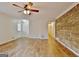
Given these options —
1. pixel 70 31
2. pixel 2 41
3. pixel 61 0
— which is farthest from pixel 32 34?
pixel 70 31

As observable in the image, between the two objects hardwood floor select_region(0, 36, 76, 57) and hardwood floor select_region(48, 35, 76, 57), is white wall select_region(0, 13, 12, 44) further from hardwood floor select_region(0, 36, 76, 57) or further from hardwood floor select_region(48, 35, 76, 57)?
hardwood floor select_region(48, 35, 76, 57)

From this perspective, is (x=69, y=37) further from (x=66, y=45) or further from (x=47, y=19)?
(x=47, y=19)

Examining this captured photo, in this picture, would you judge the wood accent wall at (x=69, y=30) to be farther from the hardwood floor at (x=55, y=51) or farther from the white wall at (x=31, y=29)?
the white wall at (x=31, y=29)

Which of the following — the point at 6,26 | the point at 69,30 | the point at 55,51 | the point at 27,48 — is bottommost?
the point at 55,51

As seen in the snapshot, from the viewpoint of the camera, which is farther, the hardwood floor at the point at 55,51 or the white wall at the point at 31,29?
the hardwood floor at the point at 55,51

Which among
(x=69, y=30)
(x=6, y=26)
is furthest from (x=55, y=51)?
(x=6, y=26)

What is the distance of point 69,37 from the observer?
440 centimetres

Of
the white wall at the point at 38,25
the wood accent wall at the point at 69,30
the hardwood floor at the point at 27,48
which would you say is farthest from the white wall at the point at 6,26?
the wood accent wall at the point at 69,30

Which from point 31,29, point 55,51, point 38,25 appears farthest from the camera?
point 55,51

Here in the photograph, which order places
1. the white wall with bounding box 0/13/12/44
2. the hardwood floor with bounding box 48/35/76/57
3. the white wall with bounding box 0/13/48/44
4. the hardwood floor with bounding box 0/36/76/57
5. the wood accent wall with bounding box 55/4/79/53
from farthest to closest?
the wood accent wall with bounding box 55/4/79/53, the hardwood floor with bounding box 48/35/76/57, the white wall with bounding box 0/13/12/44, the white wall with bounding box 0/13/48/44, the hardwood floor with bounding box 0/36/76/57

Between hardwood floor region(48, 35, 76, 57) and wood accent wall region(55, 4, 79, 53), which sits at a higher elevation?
wood accent wall region(55, 4, 79, 53)

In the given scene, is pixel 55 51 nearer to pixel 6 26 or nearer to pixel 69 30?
pixel 69 30

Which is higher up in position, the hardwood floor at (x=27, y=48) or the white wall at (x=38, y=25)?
the white wall at (x=38, y=25)

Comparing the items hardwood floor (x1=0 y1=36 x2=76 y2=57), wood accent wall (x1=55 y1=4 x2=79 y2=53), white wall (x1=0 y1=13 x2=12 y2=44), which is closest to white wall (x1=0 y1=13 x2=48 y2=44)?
white wall (x1=0 y1=13 x2=12 y2=44)
